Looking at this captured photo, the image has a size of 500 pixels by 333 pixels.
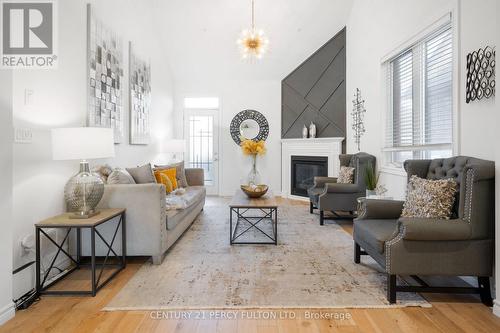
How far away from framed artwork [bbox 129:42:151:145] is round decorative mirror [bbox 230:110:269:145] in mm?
2428

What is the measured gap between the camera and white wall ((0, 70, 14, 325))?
2002 millimetres

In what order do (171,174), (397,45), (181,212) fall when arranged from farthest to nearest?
1. (171,174)
2. (397,45)
3. (181,212)

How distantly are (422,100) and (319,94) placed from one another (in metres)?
3.00

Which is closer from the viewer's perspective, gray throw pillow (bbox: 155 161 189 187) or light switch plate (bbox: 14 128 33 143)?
light switch plate (bbox: 14 128 33 143)

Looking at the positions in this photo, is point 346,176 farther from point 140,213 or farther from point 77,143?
point 77,143

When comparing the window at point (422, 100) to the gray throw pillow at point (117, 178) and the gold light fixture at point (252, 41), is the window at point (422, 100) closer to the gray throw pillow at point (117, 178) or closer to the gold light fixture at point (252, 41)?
the gold light fixture at point (252, 41)

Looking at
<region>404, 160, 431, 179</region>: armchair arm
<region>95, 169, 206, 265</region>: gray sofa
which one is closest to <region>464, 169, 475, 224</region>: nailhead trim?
<region>404, 160, 431, 179</region>: armchair arm

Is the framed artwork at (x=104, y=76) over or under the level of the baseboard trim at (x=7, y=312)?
over

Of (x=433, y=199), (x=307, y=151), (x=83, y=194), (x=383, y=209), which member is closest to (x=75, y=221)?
(x=83, y=194)

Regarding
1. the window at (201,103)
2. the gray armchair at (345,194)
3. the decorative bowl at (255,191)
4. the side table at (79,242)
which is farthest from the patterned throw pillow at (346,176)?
the window at (201,103)

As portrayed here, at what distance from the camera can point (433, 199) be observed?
240 centimetres

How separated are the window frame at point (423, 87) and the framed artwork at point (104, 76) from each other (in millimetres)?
3611

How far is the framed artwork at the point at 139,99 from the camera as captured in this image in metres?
4.71

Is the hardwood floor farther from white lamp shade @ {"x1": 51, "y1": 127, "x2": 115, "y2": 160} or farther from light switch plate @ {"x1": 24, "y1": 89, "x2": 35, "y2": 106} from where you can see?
light switch plate @ {"x1": 24, "y1": 89, "x2": 35, "y2": 106}
